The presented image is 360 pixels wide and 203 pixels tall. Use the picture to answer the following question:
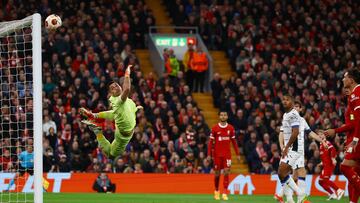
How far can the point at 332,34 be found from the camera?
3722 cm

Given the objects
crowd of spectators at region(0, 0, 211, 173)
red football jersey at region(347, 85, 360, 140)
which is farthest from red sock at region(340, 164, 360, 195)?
crowd of spectators at region(0, 0, 211, 173)

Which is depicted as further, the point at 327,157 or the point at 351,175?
the point at 327,157

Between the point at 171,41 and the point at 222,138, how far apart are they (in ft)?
37.8

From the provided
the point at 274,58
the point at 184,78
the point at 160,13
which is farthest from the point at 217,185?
the point at 160,13

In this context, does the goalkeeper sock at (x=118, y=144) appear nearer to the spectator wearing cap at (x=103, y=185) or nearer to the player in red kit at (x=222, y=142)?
the player in red kit at (x=222, y=142)

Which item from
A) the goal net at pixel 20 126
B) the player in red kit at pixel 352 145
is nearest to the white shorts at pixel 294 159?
the player in red kit at pixel 352 145

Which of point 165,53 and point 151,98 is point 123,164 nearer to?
point 151,98

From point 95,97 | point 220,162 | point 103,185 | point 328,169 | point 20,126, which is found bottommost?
point 103,185

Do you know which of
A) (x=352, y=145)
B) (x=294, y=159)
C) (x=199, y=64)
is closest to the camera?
(x=352, y=145)

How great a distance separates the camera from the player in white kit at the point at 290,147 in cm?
1862

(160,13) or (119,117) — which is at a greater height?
(160,13)

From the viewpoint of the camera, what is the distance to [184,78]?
3431 centimetres

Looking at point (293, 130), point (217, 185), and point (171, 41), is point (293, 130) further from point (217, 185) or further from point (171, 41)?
point (171, 41)

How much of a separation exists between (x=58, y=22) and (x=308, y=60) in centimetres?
2161
